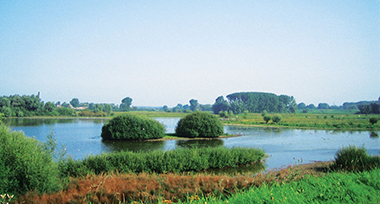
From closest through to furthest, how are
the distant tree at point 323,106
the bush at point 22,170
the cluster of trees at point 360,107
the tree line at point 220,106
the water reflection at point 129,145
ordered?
the bush at point 22,170 → the water reflection at point 129,145 → the cluster of trees at point 360,107 → the tree line at point 220,106 → the distant tree at point 323,106

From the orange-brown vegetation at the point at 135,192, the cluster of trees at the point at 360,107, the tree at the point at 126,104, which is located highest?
the tree at the point at 126,104

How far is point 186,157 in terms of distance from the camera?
16438 millimetres

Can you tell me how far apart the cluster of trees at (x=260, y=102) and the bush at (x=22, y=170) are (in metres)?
105

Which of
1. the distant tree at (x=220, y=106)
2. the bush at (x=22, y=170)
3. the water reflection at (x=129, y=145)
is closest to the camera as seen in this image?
the bush at (x=22, y=170)

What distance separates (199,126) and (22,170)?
29.9 meters

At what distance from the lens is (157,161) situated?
50.2 feet

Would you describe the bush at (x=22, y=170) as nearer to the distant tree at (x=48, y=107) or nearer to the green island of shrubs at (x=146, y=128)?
the green island of shrubs at (x=146, y=128)

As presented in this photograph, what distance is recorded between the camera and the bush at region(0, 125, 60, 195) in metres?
7.25

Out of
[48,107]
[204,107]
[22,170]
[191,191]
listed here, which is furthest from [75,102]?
[191,191]

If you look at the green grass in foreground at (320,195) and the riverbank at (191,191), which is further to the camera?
the riverbank at (191,191)

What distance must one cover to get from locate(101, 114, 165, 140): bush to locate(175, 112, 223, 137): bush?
4.06 metres

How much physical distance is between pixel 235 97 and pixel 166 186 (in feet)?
404

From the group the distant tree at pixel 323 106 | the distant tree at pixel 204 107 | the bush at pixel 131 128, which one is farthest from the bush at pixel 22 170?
the distant tree at pixel 323 106

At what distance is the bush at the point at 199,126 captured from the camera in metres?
36.7
